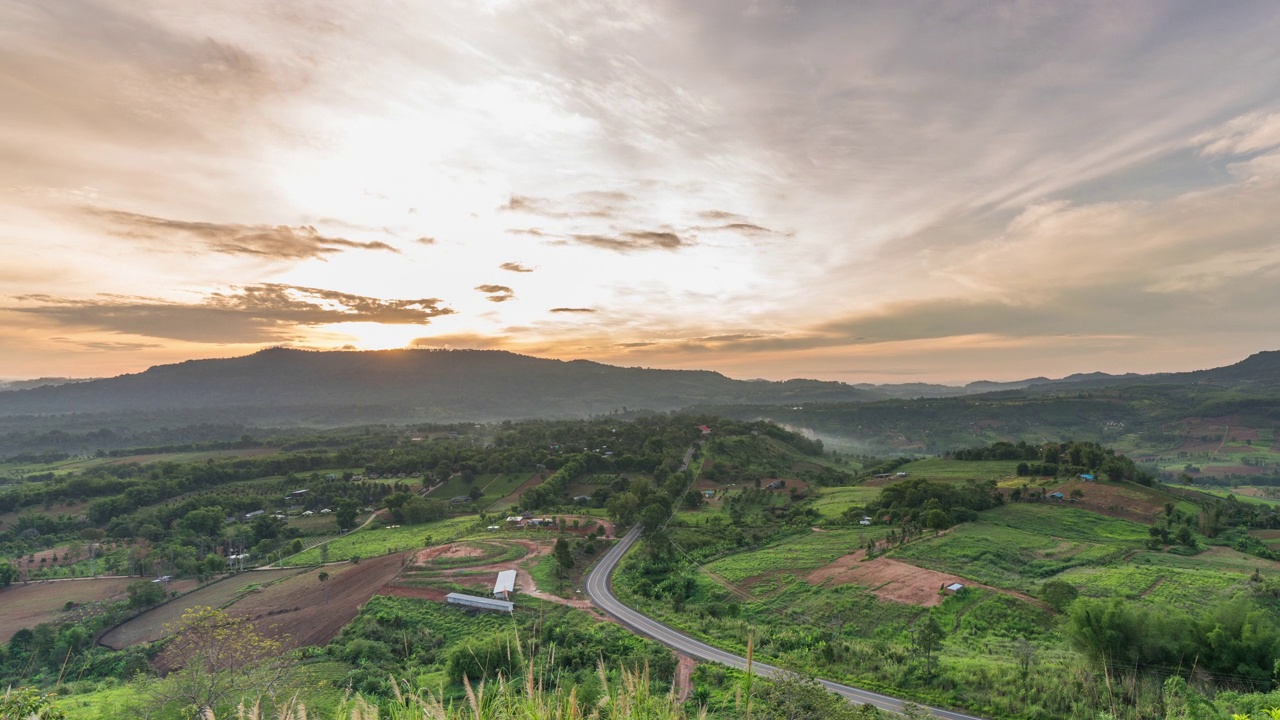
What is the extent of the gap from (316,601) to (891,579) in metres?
68.0

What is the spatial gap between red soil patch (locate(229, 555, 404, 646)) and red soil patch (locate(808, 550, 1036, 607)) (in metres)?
52.8

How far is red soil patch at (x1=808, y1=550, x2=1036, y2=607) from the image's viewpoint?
169 feet

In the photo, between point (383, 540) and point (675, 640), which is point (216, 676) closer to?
point (675, 640)

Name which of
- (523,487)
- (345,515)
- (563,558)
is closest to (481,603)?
(563,558)

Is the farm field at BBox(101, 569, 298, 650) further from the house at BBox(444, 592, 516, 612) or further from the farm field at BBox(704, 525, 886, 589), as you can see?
the farm field at BBox(704, 525, 886, 589)

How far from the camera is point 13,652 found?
5441 cm

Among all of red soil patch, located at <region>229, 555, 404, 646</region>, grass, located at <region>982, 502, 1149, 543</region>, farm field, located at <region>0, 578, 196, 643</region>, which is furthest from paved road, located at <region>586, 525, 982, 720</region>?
farm field, located at <region>0, 578, 196, 643</region>

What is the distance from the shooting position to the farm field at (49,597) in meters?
61.4

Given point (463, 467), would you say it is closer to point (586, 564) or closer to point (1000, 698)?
point (586, 564)

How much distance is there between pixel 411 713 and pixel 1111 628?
41.6 m

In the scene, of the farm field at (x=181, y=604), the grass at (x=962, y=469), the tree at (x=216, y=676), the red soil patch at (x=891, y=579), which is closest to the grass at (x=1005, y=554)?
the red soil patch at (x=891, y=579)

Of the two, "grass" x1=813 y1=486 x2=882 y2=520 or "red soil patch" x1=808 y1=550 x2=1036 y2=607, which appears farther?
"grass" x1=813 y1=486 x2=882 y2=520

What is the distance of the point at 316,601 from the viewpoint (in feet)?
205

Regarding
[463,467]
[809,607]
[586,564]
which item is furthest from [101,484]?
[809,607]
